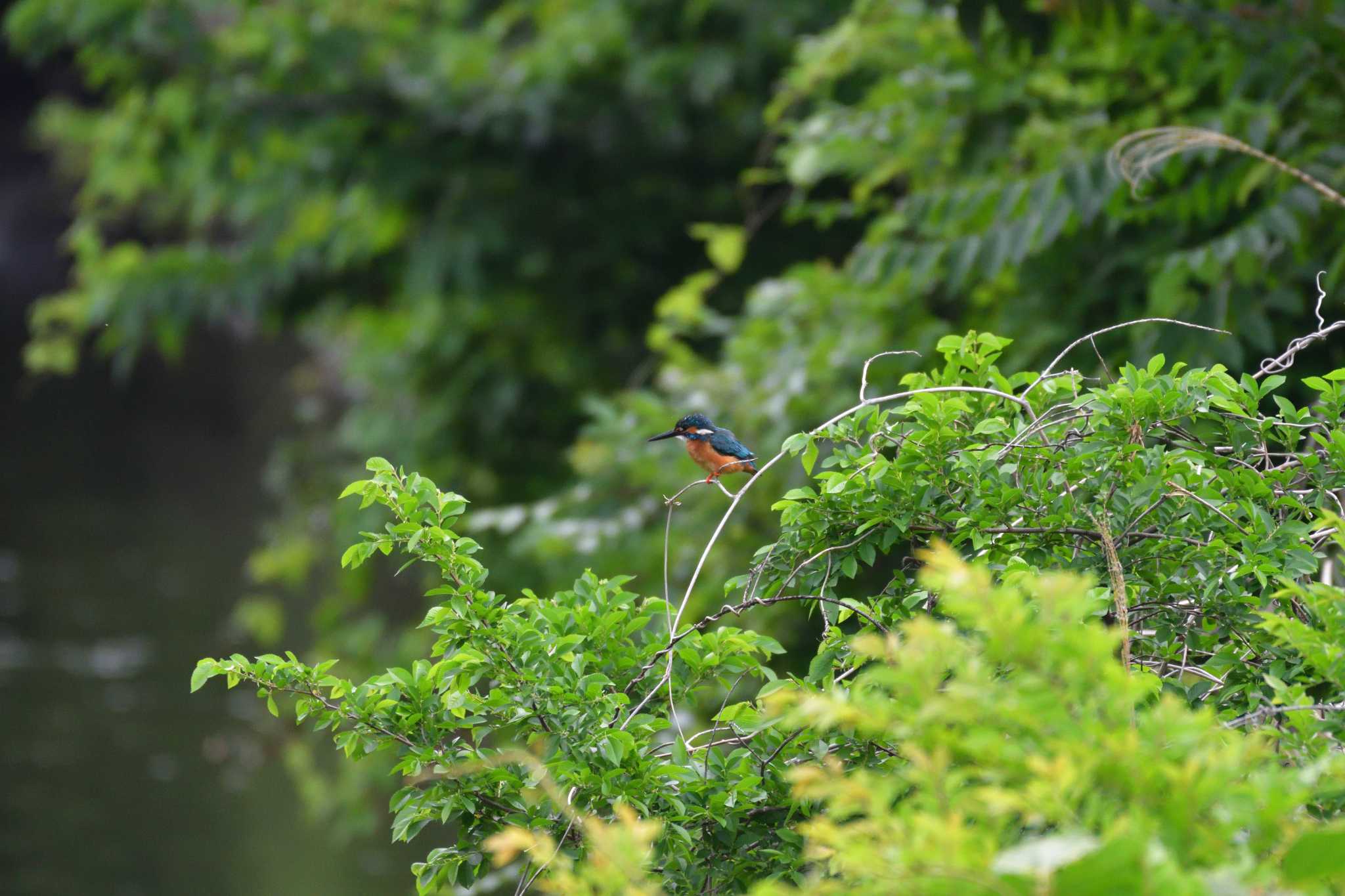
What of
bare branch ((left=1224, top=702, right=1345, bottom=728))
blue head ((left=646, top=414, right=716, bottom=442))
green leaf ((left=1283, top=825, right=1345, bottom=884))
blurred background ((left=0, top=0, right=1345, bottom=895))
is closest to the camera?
green leaf ((left=1283, top=825, right=1345, bottom=884))

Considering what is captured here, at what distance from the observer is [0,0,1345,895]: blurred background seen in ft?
11.6

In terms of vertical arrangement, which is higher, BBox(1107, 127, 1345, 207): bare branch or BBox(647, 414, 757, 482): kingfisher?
BBox(1107, 127, 1345, 207): bare branch

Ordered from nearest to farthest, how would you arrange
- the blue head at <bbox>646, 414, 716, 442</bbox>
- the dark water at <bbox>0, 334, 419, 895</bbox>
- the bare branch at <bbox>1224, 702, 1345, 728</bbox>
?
the bare branch at <bbox>1224, 702, 1345, 728</bbox>
the blue head at <bbox>646, 414, 716, 442</bbox>
the dark water at <bbox>0, 334, 419, 895</bbox>

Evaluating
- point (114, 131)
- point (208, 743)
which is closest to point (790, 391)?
point (114, 131)

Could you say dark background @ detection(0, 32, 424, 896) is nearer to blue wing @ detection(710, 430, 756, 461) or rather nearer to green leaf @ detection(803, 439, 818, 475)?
blue wing @ detection(710, 430, 756, 461)

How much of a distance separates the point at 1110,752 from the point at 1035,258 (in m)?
3.13

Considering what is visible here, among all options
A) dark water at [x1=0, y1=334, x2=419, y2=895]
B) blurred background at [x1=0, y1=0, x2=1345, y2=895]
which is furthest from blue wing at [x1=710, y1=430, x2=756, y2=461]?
dark water at [x1=0, y1=334, x2=419, y2=895]

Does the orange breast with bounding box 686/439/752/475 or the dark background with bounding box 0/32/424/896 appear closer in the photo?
the orange breast with bounding box 686/439/752/475

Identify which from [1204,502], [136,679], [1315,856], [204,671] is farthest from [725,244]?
[136,679]

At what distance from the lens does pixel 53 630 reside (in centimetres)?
1262

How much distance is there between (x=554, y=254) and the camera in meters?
7.43

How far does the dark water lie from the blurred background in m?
0.05

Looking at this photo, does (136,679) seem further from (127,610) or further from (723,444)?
(723,444)

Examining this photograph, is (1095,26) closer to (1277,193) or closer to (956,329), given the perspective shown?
(1277,193)
